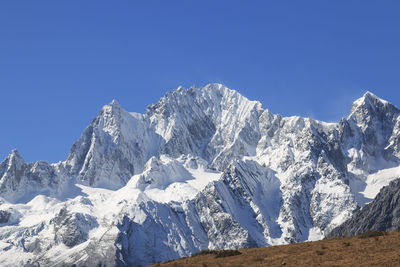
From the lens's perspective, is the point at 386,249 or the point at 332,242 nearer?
the point at 386,249

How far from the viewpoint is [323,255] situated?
2591 inches

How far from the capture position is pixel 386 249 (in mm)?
64312

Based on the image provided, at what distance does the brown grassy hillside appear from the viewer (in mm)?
61375

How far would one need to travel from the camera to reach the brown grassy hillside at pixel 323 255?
6138cm

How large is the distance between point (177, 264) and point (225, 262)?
4.79m

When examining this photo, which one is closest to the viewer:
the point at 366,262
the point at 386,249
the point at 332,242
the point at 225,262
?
the point at 366,262

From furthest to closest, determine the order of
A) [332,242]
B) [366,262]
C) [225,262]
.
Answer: [332,242] < [225,262] < [366,262]

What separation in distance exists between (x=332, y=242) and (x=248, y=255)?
865 cm

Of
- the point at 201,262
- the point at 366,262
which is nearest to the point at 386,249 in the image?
the point at 366,262

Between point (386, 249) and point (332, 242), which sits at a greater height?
point (332, 242)

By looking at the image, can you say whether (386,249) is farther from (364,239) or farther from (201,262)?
(201,262)

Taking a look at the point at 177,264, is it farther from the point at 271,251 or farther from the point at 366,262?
the point at 366,262

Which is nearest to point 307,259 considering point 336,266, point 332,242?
point 336,266

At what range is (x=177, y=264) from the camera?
70.8 meters
